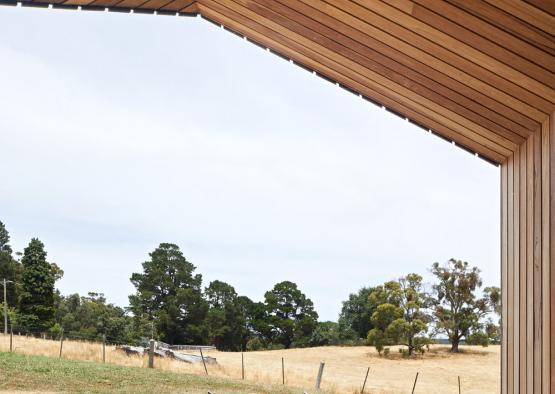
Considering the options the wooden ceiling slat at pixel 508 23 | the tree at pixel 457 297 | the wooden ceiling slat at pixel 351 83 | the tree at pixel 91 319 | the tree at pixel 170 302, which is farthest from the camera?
the tree at pixel 91 319

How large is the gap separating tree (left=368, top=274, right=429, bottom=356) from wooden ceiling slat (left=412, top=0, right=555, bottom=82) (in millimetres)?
17900

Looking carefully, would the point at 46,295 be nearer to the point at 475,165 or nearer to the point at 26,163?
the point at 26,163

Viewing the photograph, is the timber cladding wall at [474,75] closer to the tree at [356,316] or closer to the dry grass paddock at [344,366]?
the dry grass paddock at [344,366]

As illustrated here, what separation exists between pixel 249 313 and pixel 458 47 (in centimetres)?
1899

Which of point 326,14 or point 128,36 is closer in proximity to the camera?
point 326,14

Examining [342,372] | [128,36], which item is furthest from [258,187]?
[342,372]

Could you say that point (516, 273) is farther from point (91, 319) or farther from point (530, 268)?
point (91, 319)

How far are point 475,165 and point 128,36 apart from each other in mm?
22474

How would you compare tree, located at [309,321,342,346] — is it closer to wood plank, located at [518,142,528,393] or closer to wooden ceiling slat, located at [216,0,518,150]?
wood plank, located at [518,142,528,393]

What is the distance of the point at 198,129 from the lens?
43844 millimetres

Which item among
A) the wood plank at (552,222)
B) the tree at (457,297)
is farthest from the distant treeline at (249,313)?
the wood plank at (552,222)

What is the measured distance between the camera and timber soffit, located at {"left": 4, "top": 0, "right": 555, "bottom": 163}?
2.54 metres

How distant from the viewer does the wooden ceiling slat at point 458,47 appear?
2729 mm

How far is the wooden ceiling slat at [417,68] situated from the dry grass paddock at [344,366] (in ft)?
39.3
